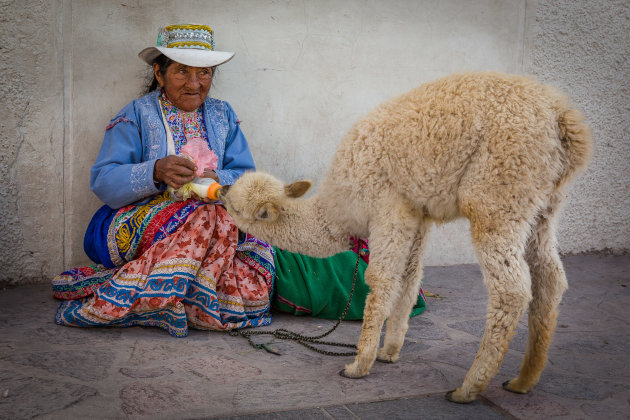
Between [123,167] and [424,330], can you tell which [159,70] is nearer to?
[123,167]

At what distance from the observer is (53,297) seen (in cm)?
A: 389

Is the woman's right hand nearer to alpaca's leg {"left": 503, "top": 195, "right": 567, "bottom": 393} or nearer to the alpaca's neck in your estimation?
the alpaca's neck

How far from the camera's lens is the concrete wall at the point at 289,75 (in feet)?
13.2

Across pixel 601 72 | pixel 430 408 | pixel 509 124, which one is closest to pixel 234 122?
pixel 509 124

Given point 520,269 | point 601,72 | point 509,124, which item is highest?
point 601,72

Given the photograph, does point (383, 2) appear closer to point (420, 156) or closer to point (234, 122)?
point (234, 122)

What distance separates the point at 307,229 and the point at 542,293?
1.25 m

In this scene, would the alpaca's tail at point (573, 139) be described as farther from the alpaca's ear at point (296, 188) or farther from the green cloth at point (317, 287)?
the green cloth at point (317, 287)

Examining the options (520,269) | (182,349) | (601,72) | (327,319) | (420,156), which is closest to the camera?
(520,269)

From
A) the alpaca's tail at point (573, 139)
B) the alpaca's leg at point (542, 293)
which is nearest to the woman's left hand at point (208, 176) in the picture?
the alpaca's leg at point (542, 293)

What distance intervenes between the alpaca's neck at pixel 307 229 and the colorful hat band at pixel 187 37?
4.71ft

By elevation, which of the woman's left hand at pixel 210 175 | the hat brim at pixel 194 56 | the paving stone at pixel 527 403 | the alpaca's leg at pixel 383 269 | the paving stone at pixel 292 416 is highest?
the hat brim at pixel 194 56

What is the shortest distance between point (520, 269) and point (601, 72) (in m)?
4.35

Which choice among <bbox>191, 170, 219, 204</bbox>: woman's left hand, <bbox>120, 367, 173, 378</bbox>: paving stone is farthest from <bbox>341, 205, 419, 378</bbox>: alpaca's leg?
<bbox>191, 170, 219, 204</bbox>: woman's left hand
